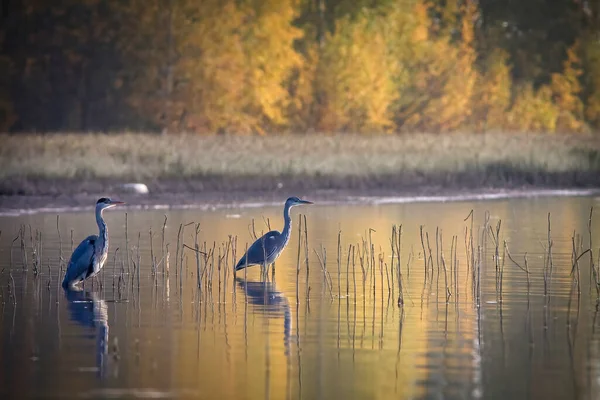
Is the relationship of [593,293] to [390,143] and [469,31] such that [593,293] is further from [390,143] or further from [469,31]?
[469,31]

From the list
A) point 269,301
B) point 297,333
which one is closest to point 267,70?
point 269,301

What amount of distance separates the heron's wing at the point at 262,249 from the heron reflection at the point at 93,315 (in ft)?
7.60

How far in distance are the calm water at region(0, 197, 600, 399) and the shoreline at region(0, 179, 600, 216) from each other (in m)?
7.11

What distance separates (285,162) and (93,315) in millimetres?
18488

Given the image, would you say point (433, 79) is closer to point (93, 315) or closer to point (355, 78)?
point (355, 78)

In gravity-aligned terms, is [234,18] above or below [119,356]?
above

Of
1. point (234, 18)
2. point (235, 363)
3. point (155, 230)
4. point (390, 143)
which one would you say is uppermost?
point (234, 18)

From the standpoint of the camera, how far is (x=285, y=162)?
31.3 metres

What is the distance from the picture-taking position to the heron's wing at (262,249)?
16.3 meters

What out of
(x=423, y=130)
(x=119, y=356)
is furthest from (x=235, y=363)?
(x=423, y=130)

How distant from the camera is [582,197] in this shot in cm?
3172

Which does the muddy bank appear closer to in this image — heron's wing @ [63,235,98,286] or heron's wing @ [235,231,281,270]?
heron's wing @ [235,231,281,270]

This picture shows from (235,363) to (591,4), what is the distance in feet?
196

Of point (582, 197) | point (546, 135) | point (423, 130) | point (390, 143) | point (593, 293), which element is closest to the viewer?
point (593, 293)
